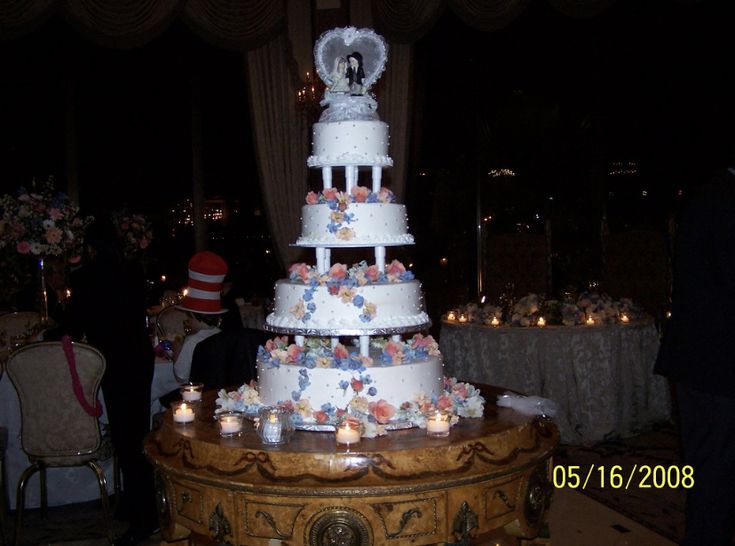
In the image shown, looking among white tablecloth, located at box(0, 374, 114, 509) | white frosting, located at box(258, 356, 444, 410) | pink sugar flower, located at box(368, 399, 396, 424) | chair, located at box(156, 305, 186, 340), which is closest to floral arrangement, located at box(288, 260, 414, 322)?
white frosting, located at box(258, 356, 444, 410)

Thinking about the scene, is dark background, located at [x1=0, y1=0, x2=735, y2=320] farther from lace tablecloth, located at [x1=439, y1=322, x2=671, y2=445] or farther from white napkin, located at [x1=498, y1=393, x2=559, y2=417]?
white napkin, located at [x1=498, y1=393, x2=559, y2=417]

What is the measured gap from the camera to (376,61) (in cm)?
351

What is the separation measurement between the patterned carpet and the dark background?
3.65 metres

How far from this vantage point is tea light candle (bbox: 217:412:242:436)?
2.96 m

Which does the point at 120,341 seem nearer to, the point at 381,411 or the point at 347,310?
the point at 347,310

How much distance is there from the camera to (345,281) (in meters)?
3.23

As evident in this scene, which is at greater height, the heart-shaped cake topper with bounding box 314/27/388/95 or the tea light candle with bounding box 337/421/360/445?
the heart-shaped cake topper with bounding box 314/27/388/95

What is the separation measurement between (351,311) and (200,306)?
151 centimetres

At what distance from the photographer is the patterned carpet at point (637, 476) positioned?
452cm

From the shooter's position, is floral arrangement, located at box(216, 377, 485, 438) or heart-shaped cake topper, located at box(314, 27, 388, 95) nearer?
floral arrangement, located at box(216, 377, 485, 438)

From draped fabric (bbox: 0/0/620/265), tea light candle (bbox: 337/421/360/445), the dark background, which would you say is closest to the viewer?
tea light candle (bbox: 337/421/360/445)

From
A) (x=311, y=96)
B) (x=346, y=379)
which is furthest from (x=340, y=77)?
(x=311, y=96)

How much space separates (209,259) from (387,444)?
6.68 feet

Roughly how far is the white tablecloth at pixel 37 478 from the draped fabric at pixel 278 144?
143 inches
